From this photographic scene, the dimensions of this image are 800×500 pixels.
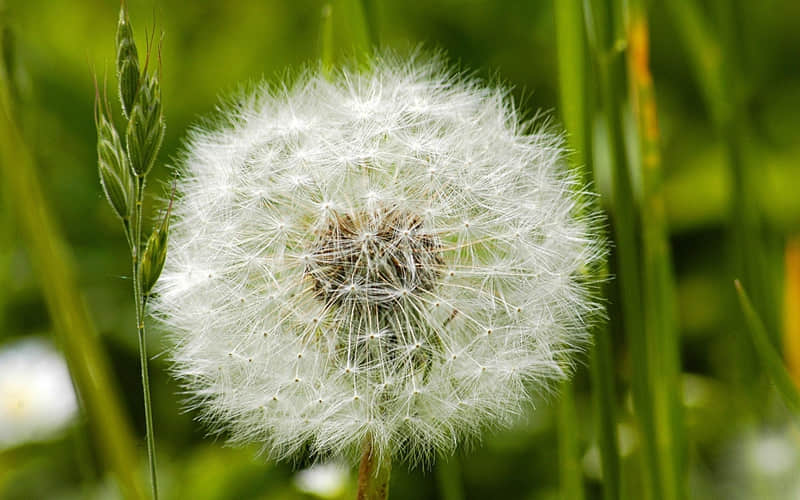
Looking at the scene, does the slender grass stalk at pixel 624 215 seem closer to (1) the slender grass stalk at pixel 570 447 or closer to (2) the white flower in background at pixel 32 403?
(1) the slender grass stalk at pixel 570 447

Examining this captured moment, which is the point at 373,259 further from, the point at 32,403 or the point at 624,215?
A: the point at 32,403

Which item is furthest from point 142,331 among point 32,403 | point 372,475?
point 32,403

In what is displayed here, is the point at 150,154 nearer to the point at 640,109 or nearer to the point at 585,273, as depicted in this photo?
the point at 585,273

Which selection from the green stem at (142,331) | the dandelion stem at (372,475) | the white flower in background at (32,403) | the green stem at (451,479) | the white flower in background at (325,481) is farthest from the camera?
the white flower in background at (32,403)

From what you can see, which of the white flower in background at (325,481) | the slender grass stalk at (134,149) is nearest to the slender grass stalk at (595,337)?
the white flower in background at (325,481)

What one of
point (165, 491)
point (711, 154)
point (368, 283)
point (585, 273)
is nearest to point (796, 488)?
point (585, 273)

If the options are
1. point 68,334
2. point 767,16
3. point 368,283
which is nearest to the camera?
point 68,334
